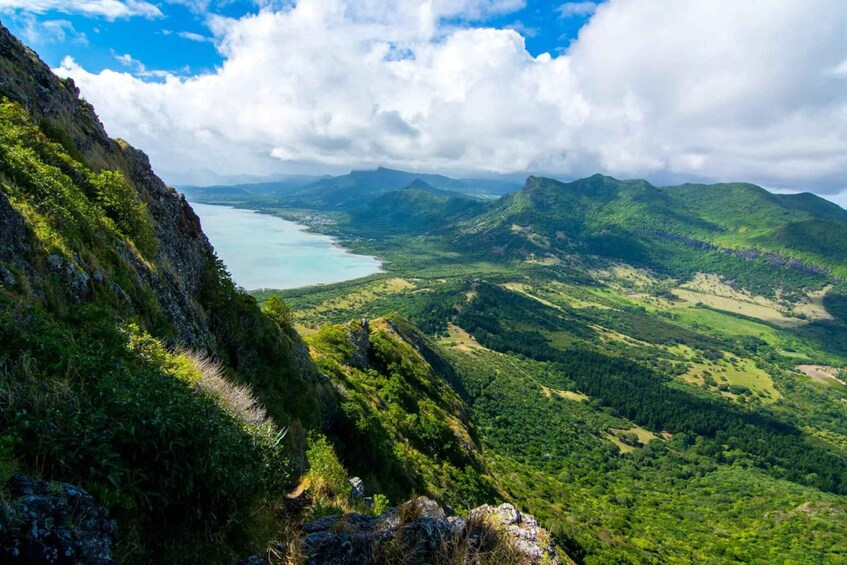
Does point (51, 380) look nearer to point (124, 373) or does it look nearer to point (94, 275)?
point (124, 373)

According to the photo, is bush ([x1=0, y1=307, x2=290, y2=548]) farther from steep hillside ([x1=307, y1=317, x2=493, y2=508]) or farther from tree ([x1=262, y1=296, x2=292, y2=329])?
tree ([x1=262, y1=296, x2=292, y2=329])

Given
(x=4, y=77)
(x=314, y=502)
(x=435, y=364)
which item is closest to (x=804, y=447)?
(x=435, y=364)

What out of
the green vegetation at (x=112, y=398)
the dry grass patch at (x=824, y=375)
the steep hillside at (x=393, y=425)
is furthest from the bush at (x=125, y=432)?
the dry grass patch at (x=824, y=375)

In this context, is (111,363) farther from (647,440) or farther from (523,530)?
(647,440)

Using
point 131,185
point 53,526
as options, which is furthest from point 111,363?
point 131,185

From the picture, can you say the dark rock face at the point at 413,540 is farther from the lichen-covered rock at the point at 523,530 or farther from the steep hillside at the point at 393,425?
the steep hillside at the point at 393,425
